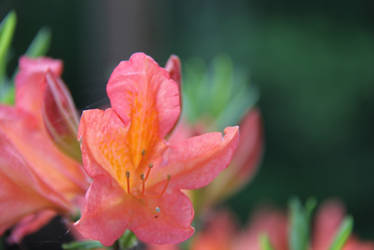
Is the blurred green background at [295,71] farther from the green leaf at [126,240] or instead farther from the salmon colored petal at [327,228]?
the green leaf at [126,240]

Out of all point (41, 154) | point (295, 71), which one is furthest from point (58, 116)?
point (295, 71)

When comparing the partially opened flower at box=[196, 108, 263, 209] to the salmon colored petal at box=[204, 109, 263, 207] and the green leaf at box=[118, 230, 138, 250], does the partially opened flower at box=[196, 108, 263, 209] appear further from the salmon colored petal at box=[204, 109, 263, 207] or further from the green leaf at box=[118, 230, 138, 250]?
the green leaf at box=[118, 230, 138, 250]

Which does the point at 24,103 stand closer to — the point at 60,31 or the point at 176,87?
the point at 176,87

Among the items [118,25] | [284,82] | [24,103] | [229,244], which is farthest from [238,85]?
[284,82]

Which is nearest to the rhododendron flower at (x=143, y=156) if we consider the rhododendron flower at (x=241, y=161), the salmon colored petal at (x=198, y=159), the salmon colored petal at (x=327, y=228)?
the salmon colored petal at (x=198, y=159)

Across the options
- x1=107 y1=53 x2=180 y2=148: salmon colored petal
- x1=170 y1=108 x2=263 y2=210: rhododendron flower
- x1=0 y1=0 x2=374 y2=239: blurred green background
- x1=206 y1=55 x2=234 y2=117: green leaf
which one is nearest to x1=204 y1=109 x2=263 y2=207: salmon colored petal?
x1=170 y1=108 x2=263 y2=210: rhododendron flower

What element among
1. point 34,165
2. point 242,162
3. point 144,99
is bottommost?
point 242,162

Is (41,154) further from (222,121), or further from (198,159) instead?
(222,121)
